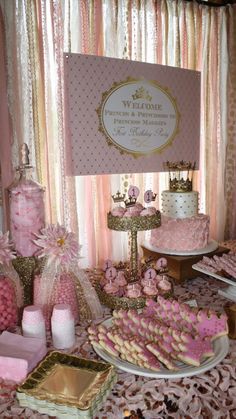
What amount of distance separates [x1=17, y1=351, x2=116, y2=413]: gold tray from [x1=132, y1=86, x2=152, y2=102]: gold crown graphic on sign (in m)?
1.39

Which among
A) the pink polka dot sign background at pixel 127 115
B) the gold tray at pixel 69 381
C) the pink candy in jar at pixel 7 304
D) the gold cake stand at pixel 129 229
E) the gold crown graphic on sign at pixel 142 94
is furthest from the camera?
the gold crown graphic on sign at pixel 142 94

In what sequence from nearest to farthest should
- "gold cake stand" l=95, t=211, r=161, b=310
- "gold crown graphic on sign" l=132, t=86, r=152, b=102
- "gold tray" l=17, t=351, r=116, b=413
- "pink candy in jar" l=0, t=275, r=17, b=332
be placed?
"gold tray" l=17, t=351, r=116, b=413 < "pink candy in jar" l=0, t=275, r=17, b=332 < "gold cake stand" l=95, t=211, r=161, b=310 < "gold crown graphic on sign" l=132, t=86, r=152, b=102

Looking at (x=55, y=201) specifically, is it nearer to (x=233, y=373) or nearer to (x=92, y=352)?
(x=92, y=352)

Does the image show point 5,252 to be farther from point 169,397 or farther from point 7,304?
point 169,397

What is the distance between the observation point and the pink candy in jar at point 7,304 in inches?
42.5

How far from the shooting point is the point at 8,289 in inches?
42.8

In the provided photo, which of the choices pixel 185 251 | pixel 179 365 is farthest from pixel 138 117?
pixel 179 365

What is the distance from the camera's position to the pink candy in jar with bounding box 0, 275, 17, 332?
1.08 metres

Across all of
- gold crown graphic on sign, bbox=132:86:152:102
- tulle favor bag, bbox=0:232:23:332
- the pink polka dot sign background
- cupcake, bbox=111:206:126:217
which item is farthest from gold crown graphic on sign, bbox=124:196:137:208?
gold crown graphic on sign, bbox=132:86:152:102

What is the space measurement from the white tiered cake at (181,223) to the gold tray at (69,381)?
782mm

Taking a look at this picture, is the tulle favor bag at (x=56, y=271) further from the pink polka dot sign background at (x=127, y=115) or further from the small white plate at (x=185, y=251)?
the pink polka dot sign background at (x=127, y=115)

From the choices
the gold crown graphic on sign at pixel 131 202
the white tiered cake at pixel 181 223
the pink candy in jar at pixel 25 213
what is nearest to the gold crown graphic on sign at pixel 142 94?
the white tiered cake at pixel 181 223

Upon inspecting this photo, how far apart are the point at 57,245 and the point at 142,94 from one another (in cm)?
112

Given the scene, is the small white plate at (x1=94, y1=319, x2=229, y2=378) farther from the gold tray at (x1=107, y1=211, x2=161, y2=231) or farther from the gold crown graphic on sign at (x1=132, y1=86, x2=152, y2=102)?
the gold crown graphic on sign at (x1=132, y1=86, x2=152, y2=102)
